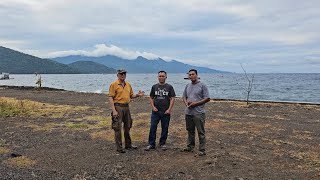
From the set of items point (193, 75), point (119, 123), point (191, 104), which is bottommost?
point (119, 123)

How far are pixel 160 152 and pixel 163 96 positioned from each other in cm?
143

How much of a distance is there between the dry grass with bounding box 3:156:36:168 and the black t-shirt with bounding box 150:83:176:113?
3.33m

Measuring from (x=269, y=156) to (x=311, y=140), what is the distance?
283 centimetres

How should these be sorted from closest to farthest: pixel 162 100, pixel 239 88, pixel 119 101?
pixel 119 101, pixel 162 100, pixel 239 88

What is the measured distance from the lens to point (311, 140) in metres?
11.4

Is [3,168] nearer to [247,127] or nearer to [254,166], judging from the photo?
[254,166]

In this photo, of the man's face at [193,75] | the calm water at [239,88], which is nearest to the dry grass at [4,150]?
the man's face at [193,75]

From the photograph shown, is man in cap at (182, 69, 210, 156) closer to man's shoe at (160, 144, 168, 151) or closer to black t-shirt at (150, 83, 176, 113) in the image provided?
black t-shirt at (150, 83, 176, 113)

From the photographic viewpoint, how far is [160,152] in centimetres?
966

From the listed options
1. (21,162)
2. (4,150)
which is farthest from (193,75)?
(4,150)

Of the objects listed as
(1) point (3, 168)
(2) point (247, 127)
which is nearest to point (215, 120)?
(2) point (247, 127)

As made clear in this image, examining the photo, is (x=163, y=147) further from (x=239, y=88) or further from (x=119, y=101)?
(x=239, y=88)

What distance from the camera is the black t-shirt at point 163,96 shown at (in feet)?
31.9

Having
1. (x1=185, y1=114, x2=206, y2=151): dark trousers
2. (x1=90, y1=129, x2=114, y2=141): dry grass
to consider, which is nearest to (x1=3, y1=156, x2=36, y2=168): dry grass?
(x1=90, y1=129, x2=114, y2=141): dry grass
